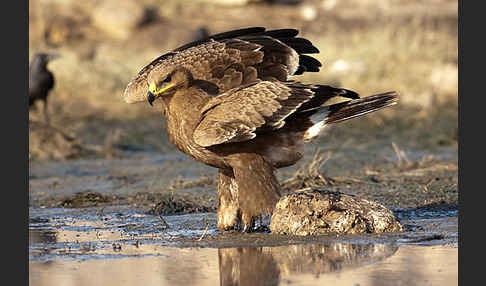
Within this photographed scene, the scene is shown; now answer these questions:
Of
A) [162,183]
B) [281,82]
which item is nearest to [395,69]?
[162,183]

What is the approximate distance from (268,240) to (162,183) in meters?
3.90

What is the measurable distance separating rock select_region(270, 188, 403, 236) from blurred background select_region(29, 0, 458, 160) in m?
5.66

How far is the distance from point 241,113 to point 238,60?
0.70 metres

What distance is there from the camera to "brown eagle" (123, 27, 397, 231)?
6910 mm

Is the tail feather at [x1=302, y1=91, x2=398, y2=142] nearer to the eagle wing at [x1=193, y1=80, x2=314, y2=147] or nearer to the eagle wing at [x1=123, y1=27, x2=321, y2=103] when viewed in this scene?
the eagle wing at [x1=193, y1=80, x2=314, y2=147]

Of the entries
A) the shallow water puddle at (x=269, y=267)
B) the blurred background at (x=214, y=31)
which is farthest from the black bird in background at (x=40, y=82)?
the shallow water puddle at (x=269, y=267)

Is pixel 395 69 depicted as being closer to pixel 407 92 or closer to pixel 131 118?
pixel 407 92

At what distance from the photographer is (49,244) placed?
22.5 feet

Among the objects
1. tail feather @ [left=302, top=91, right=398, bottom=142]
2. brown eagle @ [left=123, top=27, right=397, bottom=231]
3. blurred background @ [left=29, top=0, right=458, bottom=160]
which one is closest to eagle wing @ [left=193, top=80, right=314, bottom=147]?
brown eagle @ [left=123, top=27, right=397, bottom=231]

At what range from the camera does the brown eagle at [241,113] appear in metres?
6.91

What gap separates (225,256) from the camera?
20.2ft

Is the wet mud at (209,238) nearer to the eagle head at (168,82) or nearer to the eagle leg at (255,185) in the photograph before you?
the eagle leg at (255,185)

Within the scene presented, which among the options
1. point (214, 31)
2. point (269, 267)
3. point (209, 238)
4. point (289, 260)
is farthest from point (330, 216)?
point (214, 31)

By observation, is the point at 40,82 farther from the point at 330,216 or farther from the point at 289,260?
the point at 289,260
